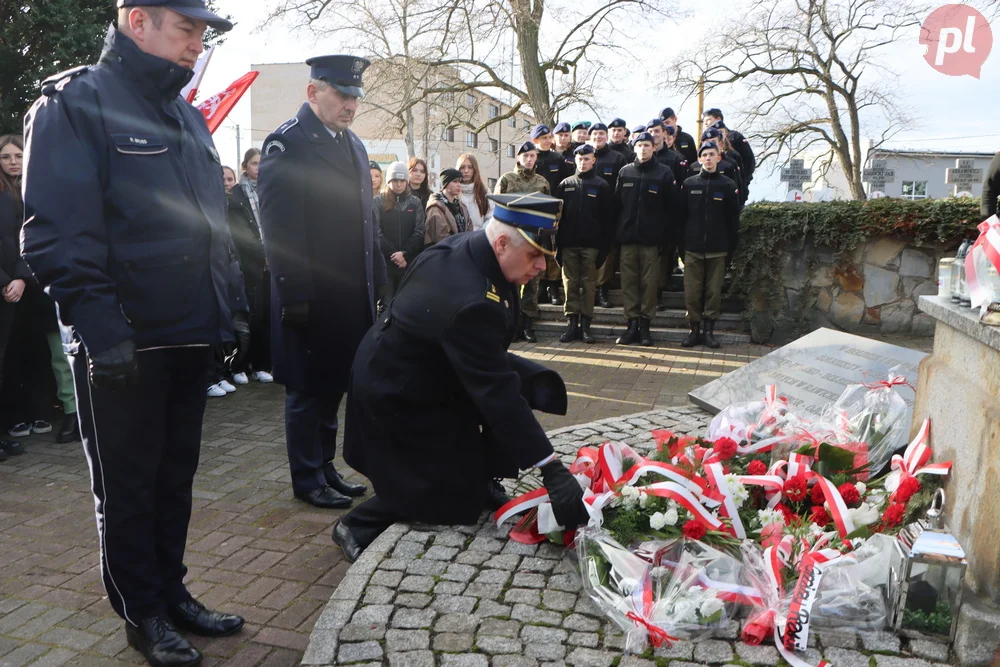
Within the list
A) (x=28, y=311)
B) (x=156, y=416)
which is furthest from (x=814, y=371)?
(x=28, y=311)

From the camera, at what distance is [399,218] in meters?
8.49

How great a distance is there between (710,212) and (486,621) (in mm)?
7005

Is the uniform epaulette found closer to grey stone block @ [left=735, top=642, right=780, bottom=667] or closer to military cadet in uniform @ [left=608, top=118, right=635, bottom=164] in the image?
grey stone block @ [left=735, top=642, right=780, bottom=667]

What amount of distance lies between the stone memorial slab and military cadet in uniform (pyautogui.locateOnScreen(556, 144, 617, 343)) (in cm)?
395

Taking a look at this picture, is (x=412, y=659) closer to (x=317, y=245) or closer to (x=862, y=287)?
(x=317, y=245)

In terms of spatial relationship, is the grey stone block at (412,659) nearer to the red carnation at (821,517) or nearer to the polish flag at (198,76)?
the red carnation at (821,517)

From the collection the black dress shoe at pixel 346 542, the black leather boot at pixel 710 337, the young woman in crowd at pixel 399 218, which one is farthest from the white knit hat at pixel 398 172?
the black dress shoe at pixel 346 542

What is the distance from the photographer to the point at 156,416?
9.11 feet

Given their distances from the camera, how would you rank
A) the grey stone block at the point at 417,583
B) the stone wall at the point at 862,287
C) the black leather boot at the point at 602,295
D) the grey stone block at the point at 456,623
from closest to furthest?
the grey stone block at the point at 456,623 < the grey stone block at the point at 417,583 < the stone wall at the point at 862,287 < the black leather boot at the point at 602,295

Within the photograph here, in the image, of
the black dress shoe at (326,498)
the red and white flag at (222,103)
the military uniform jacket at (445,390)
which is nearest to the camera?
the military uniform jacket at (445,390)

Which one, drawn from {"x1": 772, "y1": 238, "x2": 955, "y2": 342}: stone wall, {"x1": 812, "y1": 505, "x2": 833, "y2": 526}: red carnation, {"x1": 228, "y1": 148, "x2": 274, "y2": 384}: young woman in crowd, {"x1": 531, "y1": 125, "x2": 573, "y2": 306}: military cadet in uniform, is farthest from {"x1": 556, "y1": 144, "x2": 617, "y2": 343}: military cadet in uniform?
{"x1": 812, "y1": 505, "x2": 833, "y2": 526}: red carnation

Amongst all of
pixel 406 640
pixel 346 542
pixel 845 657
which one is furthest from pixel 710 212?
pixel 406 640

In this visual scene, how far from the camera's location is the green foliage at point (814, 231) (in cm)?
902

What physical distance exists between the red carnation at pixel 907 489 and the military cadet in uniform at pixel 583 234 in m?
6.38
